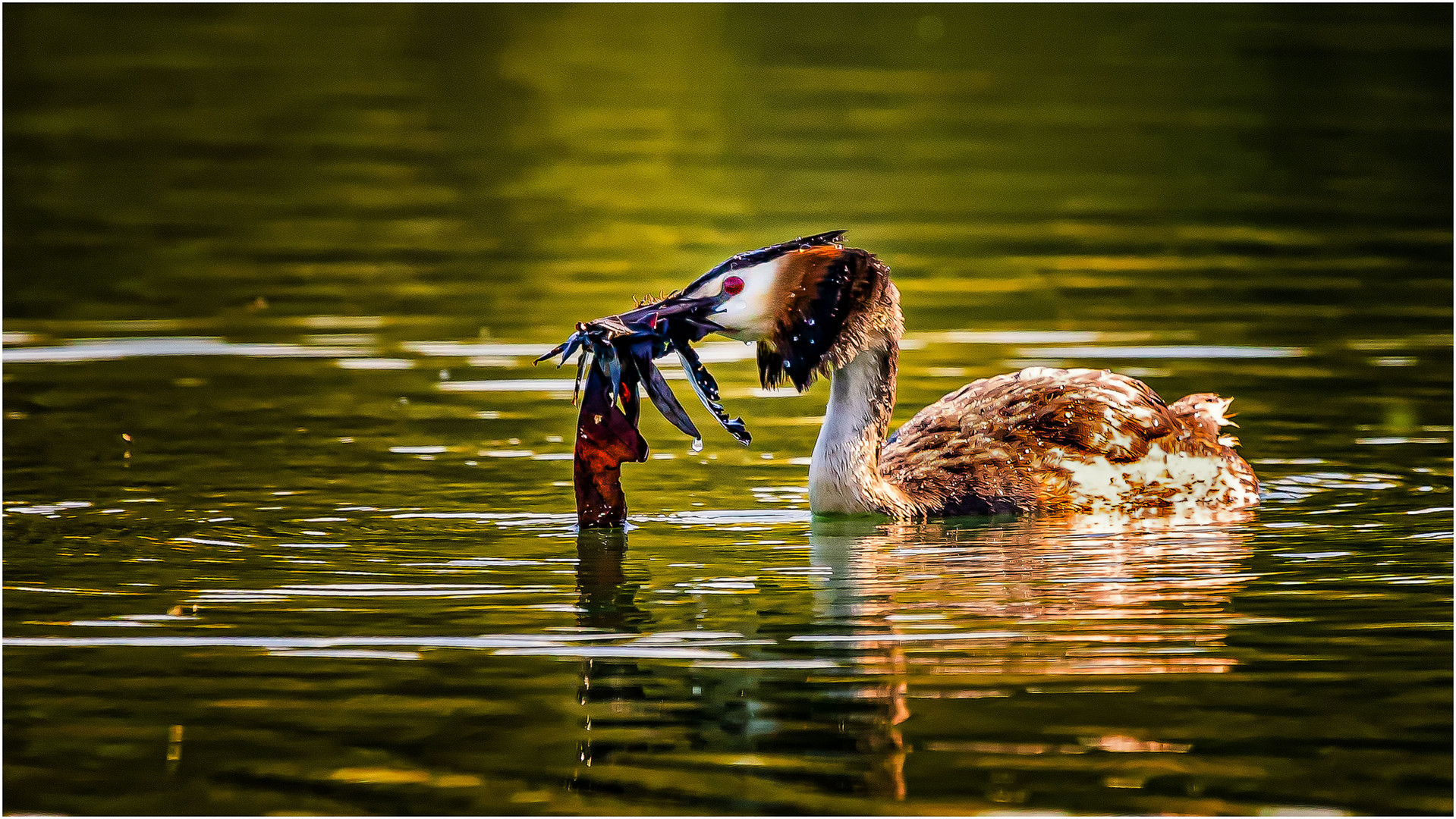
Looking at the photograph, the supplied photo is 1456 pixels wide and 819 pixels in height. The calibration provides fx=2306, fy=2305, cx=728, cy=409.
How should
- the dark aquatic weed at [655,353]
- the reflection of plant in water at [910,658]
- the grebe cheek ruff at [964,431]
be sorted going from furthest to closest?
the grebe cheek ruff at [964,431] < the dark aquatic weed at [655,353] < the reflection of plant in water at [910,658]

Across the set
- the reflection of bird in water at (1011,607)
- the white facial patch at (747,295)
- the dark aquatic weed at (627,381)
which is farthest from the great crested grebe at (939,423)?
the reflection of bird in water at (1011,607)

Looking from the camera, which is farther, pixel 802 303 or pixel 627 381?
pixel 802 303

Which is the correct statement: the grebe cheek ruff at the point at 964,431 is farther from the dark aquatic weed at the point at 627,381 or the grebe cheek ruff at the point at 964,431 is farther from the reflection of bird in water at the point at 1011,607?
the dark aquatic weed at the point at 627,381

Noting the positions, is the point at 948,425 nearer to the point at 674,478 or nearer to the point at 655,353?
the point at 674,478

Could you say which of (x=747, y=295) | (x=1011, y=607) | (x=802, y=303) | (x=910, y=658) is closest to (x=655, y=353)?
(x=747, y=295)

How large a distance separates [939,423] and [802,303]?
1644 mm

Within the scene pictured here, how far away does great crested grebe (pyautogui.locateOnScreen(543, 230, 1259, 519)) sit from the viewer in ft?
36.3

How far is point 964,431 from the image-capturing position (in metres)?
12.3

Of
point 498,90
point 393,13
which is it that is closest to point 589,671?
point 498,90

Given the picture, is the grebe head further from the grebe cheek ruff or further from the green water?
the green water

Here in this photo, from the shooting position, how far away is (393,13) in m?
45.3

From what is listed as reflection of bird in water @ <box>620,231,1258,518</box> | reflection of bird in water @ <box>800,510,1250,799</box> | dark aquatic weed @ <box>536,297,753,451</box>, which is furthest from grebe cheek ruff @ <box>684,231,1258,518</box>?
dark aquatic weed @ <box>536,297,753,451</box>

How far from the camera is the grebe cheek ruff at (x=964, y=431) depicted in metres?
11.2

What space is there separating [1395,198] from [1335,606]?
627 inches
